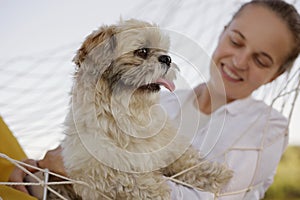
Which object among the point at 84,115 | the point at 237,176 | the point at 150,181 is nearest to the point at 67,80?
the point at 84,115

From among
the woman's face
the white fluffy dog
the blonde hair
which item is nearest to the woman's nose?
the woman's face

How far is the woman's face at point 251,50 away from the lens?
852 millimetres

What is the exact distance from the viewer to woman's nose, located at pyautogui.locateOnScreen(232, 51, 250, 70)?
85 centimetres

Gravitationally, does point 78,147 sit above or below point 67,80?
below

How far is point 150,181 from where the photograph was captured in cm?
70

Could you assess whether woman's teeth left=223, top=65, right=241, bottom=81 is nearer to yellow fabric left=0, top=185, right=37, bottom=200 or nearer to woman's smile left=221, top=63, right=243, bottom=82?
woman's smile left=221, top=63, right=243, bottom=82

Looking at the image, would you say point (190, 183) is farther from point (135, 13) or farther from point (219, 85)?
point (135, 13)

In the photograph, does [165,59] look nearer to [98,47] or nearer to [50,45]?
[98,47]

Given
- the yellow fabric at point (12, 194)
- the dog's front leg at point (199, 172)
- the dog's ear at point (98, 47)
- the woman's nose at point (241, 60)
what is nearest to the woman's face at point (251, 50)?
the woman's nose at point (241, 60)

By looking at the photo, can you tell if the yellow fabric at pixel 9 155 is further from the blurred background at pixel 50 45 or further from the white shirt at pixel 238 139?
the white shirt at pixel 238 139

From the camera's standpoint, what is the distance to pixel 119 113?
0.68 meters

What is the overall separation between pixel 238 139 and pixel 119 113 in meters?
0.29

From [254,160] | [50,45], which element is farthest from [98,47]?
[254,160]

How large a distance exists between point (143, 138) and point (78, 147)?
10 centimetres
